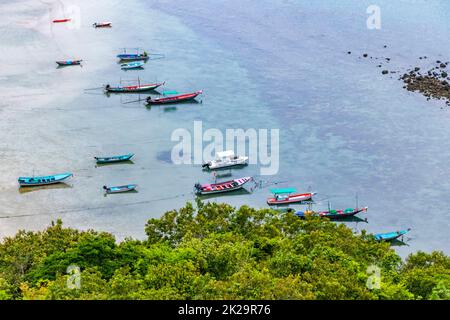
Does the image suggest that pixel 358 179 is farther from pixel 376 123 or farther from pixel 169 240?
pixel 169 240

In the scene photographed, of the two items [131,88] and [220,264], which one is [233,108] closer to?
[131,88]

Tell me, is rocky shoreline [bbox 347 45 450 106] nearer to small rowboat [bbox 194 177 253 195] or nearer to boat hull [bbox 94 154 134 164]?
small rowboat [bbox 194 177 253 195]

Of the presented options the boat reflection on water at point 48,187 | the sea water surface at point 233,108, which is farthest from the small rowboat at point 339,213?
the boat reflection on water at point 48,187

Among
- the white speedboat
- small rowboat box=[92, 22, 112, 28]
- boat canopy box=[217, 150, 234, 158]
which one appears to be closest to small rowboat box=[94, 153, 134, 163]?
the white speedboat

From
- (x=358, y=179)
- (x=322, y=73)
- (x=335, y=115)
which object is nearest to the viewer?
(x=358, y=179)

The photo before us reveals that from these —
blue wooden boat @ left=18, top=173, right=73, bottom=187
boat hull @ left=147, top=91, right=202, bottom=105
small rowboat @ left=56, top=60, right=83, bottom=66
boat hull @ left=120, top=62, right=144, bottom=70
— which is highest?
small rowboat @ left=56, top=60, right=83, bottom=66

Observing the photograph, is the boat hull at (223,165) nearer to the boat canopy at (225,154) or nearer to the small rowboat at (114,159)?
the boat canopy at (225,154)

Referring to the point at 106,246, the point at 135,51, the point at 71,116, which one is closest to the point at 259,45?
the point at 135,51
